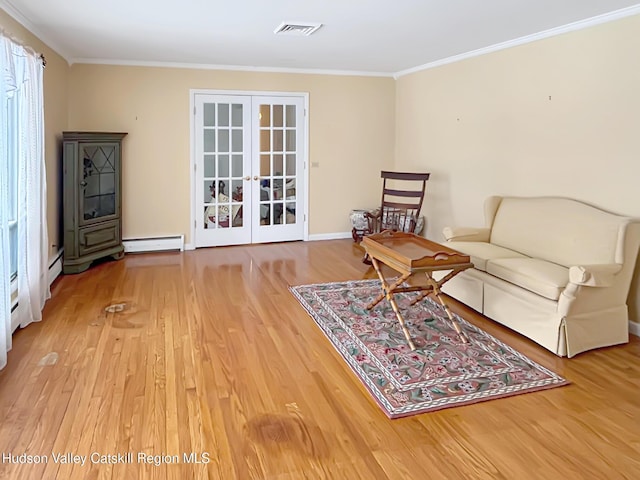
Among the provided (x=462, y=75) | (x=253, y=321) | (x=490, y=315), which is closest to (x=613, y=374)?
(x=490, y=315)

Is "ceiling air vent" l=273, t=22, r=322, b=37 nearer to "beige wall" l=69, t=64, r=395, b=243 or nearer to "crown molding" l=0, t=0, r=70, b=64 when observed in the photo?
"crown molding" l=0, t=0, r=70, b=64

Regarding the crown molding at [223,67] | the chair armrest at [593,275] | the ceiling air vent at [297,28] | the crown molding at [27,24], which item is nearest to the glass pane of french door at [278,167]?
the crown molding at [223,67]

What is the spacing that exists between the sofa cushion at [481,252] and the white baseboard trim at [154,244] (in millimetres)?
3627

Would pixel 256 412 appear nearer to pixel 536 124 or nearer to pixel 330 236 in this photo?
pixel 536 124

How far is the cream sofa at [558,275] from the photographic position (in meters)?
3.49

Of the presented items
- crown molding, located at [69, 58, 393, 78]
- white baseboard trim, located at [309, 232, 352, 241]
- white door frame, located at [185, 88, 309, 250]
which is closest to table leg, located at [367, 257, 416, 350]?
white baseboard trim, located at [309, 232, 352, 241]

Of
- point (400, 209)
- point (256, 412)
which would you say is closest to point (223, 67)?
point (400, 209)

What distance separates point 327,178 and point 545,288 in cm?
423

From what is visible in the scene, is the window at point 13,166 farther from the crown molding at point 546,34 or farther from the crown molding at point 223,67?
the crown molding at point 546,34

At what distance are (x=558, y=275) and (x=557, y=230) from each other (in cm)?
70

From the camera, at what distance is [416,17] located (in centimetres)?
414

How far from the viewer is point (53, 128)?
5.29 m

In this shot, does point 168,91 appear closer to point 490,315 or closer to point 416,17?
point 416,17

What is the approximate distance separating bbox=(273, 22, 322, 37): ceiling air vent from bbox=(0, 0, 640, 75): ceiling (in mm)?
78
